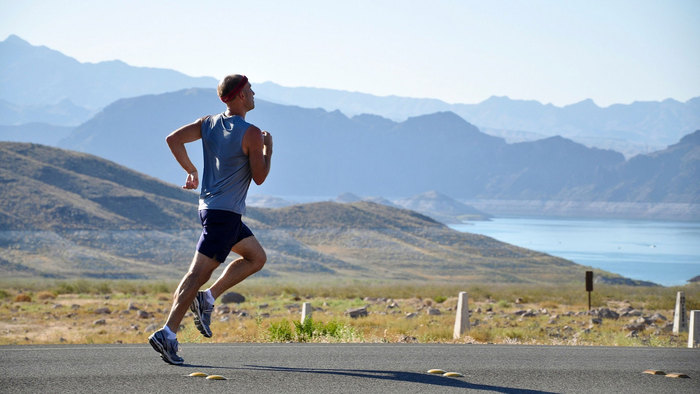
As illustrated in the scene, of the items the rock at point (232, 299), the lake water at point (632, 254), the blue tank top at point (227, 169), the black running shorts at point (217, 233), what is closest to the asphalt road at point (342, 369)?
the black running shorts at point (217, 233)

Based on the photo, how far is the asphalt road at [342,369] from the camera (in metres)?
6.55

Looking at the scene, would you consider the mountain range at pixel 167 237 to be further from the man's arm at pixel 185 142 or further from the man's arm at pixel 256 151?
the man's arm at pixel 256 151

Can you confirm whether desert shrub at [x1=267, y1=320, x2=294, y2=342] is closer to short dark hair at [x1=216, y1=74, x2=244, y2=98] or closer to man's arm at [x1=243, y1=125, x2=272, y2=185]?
man's arm at [x1=243, y1=125, x2=272, y2=185]

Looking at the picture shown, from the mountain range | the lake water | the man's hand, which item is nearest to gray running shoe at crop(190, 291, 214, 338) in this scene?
the man's hand

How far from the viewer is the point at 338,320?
2105 cm

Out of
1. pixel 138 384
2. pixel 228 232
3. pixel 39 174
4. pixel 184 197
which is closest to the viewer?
pixel 138 384

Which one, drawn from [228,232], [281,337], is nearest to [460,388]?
[228,232]

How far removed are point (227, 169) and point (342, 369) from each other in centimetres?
191

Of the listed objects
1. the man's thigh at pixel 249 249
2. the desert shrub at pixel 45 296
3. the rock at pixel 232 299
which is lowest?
the desert shrub at pixel 45 296

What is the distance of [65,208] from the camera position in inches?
3342

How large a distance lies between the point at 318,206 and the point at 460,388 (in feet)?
334

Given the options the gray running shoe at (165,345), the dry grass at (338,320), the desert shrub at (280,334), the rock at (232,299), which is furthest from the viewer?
the rock at (232,299)

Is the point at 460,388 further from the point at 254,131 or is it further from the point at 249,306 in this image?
the point at 249,306

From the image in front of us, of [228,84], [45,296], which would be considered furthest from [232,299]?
[228,84]
